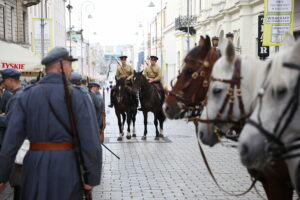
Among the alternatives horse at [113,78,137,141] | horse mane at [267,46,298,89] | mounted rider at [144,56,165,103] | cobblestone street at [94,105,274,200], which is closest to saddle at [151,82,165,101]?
mounted rider at [144,56,165,103]

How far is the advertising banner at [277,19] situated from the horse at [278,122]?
10112 millimetres

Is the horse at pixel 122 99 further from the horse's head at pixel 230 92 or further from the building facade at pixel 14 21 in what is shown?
the building facade at pixel 14 21

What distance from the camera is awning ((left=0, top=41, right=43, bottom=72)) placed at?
51.1 ft

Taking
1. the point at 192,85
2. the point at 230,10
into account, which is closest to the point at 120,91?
the point at 192,85

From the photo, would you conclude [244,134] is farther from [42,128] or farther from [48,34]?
[48,34]

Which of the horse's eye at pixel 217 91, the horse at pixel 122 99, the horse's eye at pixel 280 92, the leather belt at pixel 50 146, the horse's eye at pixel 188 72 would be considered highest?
the horse's eye at pixel 188 72

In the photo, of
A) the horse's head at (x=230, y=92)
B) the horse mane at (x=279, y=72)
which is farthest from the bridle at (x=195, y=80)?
the horse mane at (x=279, y=72)

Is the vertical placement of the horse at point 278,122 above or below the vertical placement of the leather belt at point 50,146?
above

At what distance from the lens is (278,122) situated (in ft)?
11.4

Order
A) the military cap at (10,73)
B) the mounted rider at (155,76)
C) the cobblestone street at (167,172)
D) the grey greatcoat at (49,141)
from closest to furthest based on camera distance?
the grey greatcoat at (49,141) < the military cap at (10,73) < the cobblestone street at (167,172) < the mounted rider at (155,76)

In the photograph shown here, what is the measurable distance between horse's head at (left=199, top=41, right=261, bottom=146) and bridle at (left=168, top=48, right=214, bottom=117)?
1071mm

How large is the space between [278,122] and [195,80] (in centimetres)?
282

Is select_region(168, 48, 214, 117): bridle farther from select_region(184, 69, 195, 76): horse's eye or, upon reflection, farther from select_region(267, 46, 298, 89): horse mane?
select_region(267, 46, 298, 89): horse mane

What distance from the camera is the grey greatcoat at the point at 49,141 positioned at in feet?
15.3
